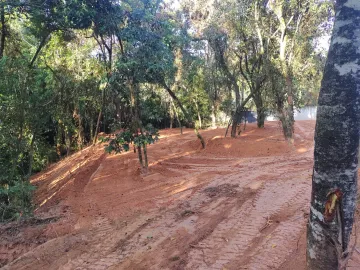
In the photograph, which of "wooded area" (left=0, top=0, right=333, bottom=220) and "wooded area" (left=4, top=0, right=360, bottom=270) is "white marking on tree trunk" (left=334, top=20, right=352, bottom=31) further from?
"wooded area" (left=0, top=0, right=333, bottom=220)

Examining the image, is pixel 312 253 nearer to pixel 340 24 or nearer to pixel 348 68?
pixel 348 68

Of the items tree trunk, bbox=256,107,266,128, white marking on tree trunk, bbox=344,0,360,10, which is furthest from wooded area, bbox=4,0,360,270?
tree trunk, bbox=256,107,266,128

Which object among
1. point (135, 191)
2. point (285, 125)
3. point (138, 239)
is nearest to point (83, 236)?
point (138, 239)

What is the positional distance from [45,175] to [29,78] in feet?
16.3

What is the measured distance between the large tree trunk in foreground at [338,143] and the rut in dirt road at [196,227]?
168 centimetres

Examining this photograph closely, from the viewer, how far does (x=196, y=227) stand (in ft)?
15.8

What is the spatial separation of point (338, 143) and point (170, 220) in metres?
3.78

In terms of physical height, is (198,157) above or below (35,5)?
below

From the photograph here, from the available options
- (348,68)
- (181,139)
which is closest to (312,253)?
(348,68)

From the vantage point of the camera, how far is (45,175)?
1123cm

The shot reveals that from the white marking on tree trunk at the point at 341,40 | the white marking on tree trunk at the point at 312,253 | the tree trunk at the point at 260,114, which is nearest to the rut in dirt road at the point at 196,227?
the white marking on tree trunk at the point at 312,253

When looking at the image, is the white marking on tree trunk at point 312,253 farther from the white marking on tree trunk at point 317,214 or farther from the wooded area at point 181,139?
the white marking on tree trunk at point 317,214

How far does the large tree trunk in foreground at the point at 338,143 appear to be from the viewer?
1950 millimetres

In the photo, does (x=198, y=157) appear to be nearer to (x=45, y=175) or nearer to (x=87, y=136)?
(x=45, y=175)
